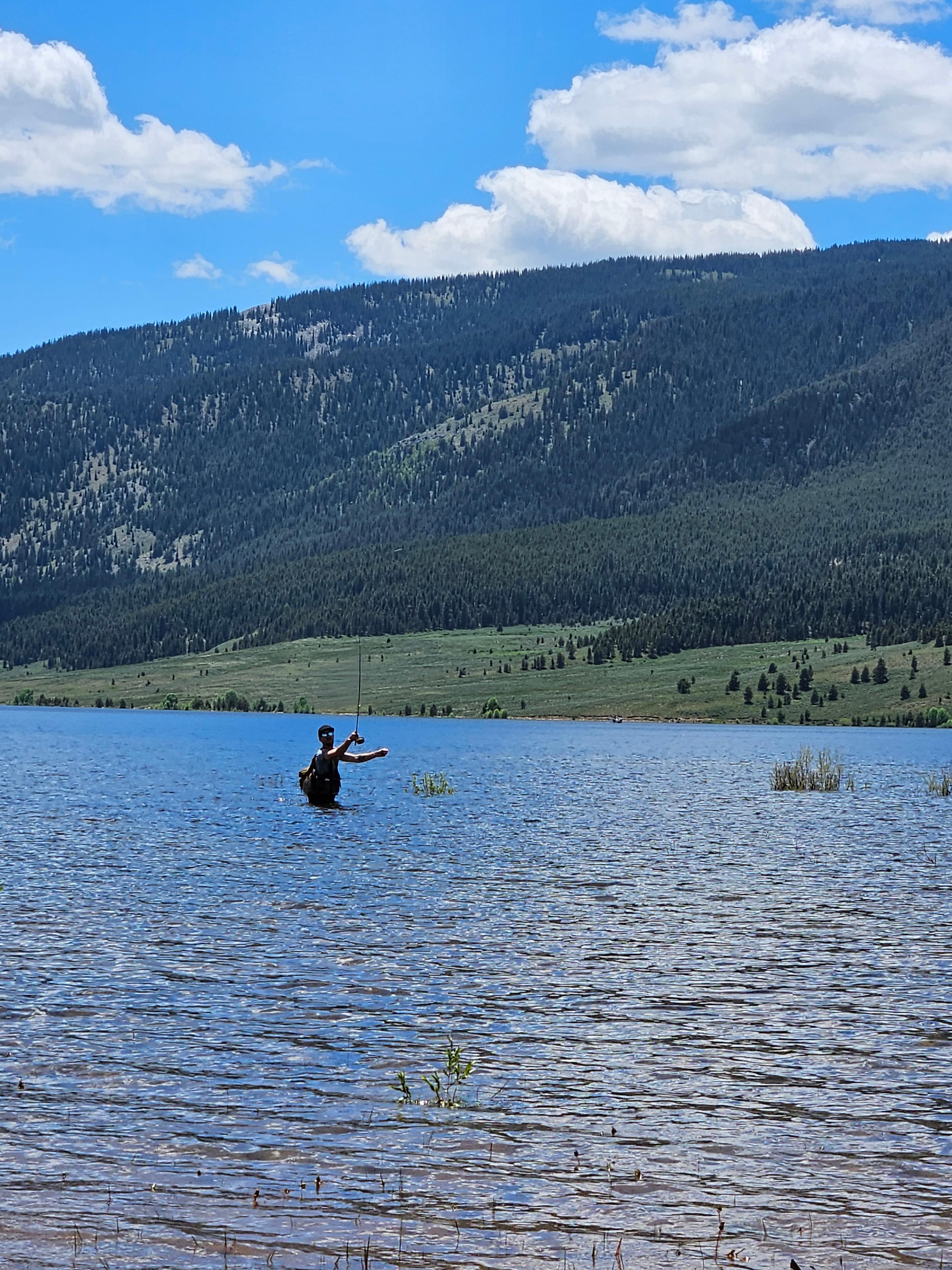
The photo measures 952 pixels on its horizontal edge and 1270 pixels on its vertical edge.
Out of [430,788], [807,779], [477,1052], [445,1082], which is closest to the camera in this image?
[445,1082]

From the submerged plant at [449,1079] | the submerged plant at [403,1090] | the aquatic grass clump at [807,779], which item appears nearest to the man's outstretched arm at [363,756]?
the aquatic grass clump at [807,779]

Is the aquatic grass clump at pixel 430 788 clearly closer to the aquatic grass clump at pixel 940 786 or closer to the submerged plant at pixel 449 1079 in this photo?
the aquatic grass clump at pixel 940 786

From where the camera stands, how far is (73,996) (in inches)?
877

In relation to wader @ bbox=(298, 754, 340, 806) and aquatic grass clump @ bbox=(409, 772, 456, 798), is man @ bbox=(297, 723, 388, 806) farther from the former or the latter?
aquatic grass clump @ bbox=(409, 772, 456, 798)

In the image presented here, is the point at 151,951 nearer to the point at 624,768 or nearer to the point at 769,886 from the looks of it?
the point at 769,886

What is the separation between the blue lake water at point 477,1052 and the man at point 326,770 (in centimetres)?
722

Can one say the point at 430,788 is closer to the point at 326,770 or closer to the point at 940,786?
the point at 326,770

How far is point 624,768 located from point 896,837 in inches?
1754

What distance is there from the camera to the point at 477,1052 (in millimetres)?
19141

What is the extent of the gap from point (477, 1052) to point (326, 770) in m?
37.4

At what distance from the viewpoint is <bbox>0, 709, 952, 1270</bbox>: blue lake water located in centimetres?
1289

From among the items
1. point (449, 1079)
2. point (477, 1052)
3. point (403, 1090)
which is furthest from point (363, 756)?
point (403, 1090)

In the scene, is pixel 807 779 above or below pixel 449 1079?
above

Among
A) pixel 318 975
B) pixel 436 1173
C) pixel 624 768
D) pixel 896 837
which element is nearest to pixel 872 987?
pixel 318 975
